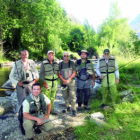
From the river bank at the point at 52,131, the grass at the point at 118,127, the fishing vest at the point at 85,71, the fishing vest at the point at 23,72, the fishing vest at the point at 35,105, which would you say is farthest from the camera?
the fishing vest at the point at 85,71

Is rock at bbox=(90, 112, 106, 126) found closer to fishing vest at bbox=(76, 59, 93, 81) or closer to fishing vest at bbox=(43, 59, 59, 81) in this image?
fishing vest at bbox=(76, 59, 93, 81)

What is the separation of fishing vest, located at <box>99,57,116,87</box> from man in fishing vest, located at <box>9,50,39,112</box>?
6.68 feet

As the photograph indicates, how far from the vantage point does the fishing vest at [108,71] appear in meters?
3.82

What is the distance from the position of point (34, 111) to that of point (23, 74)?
4.05ft

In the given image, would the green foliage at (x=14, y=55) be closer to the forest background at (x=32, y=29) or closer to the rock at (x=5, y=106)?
the forest background at (x=32, y=29)

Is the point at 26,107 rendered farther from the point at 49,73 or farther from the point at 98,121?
the point at 98,121

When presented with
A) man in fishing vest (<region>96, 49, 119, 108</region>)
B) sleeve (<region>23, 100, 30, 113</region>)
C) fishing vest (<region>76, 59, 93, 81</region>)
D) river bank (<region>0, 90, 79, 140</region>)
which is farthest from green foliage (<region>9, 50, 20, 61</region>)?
sleeve (<region>23, 100, 30, 113</region>)

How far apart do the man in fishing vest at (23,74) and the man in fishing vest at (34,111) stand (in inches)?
35.6

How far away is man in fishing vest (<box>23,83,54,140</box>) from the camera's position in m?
2.60

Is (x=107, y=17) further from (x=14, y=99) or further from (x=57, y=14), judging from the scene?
(x=14, y=99)

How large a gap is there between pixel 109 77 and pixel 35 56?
23.2m

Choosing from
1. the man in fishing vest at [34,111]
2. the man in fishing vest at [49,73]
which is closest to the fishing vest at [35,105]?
the man in fishing vest at [34,111]

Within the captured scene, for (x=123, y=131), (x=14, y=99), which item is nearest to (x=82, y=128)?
(x=123, y=131)

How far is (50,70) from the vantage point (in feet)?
12.0
